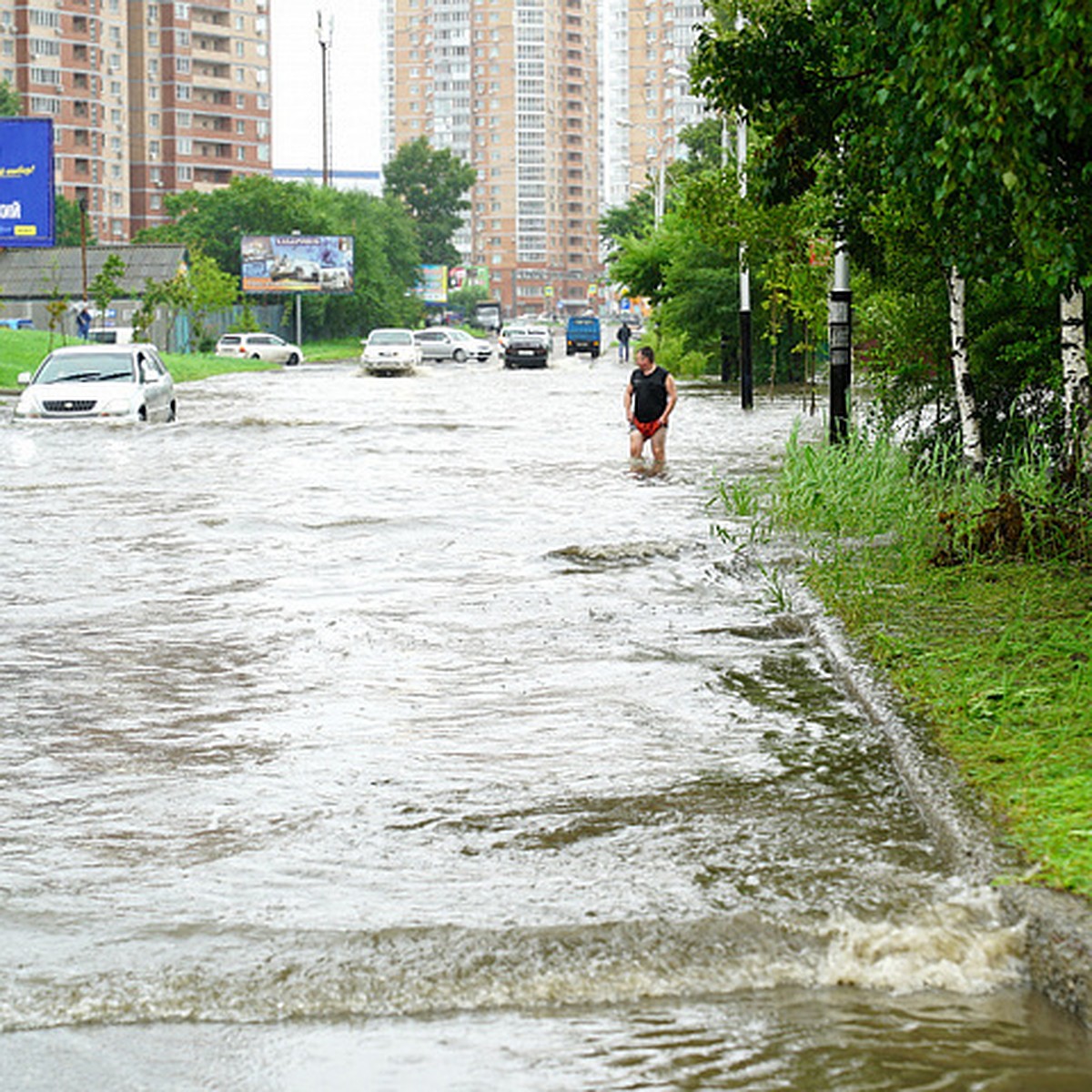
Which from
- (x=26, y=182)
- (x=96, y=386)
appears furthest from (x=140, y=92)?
(x=96, y=386)

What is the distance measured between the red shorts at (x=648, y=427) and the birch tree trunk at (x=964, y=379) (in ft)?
27.9

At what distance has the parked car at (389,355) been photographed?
2547 inches

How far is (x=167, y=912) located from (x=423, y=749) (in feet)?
7.96

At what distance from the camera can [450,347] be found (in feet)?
277

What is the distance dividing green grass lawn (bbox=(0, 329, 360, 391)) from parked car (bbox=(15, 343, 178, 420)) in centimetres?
1474

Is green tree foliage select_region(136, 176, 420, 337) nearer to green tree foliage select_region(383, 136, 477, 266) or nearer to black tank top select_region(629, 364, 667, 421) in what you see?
green tree foliage select_region(383, 136, 477, 266)

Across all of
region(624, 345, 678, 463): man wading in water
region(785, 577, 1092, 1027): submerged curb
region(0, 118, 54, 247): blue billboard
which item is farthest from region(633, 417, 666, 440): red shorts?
region(0, 118, 54, 247): blue billboard

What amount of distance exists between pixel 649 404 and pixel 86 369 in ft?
39.4

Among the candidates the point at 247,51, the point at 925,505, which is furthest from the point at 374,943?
the point at 247,51

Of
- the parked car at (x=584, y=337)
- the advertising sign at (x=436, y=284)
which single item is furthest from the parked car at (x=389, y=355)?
the advertising sign at (x=436, y=284)

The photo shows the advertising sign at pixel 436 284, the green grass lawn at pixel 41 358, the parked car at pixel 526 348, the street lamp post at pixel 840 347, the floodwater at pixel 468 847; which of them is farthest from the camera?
the advertising sign at pixel 436 284

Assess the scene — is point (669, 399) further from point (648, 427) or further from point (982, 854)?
point (982, 854)

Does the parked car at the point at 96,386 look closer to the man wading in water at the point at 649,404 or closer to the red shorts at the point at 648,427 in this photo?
the man wading in water at the point at 649,404

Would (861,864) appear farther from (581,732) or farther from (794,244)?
(794,244)
